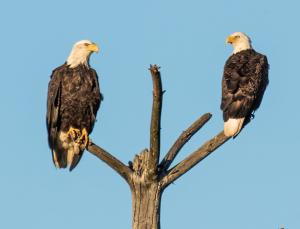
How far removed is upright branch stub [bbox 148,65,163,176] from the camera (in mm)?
6688

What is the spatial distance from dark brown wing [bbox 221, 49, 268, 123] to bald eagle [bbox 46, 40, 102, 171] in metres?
1.78

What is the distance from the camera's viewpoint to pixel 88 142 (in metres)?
8.75

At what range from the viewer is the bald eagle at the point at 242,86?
28.7 ft

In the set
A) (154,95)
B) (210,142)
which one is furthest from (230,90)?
(154,95)

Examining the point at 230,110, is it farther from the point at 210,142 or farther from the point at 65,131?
the point at 65,131

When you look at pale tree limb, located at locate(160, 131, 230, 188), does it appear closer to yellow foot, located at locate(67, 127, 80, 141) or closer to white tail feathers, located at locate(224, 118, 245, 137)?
white tail feathers, located at locate(224, 118, 245, 137)

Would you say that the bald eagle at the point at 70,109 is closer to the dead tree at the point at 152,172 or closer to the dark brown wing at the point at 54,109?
the dark brown wing at the point at 54,109

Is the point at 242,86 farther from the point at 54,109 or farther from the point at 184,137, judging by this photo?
the point at 54,109

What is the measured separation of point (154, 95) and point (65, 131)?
352 cm

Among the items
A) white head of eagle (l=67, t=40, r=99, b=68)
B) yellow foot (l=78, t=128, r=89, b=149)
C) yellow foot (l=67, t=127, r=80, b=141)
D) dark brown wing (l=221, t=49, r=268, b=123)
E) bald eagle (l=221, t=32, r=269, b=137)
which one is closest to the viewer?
bald eagle (l=221, t=32, r=269, b=137)

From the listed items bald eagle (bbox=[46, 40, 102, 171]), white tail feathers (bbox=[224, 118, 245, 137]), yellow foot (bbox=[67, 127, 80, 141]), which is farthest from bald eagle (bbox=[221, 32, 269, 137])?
yellow foot (bbox=[67, 127, 80, 141])

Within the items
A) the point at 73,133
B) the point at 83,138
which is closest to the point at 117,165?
the point at 83,138

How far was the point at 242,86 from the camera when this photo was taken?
9.19 metres

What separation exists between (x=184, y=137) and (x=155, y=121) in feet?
1.73
